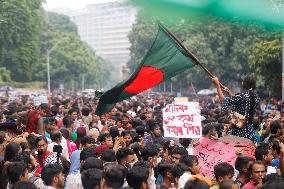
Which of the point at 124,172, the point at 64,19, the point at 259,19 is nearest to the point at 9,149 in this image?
the point at 124,172

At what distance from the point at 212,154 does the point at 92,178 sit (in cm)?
217

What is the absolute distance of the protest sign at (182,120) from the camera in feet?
30.2

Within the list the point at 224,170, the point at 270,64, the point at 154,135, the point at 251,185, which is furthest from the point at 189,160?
the point at 270,64

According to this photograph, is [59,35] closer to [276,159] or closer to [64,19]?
[64,19]

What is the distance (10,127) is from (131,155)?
380cm

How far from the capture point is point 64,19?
119 metres

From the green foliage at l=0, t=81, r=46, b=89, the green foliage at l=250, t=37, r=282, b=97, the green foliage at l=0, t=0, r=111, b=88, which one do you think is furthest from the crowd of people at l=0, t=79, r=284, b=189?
the green foliage at l=0, t=81, r=46, b=89

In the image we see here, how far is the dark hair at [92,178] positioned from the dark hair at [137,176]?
313 millimetres

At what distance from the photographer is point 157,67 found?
9250 mm

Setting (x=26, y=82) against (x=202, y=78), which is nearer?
(x=202, y=78)

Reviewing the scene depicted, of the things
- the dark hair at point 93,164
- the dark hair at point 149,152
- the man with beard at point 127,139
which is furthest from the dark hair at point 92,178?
the man with beard at point 127,139

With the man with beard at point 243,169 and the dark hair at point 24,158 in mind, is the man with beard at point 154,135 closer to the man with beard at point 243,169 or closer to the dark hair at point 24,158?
the dark hair at point 24,158

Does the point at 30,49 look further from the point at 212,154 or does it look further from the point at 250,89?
the point at 212,154

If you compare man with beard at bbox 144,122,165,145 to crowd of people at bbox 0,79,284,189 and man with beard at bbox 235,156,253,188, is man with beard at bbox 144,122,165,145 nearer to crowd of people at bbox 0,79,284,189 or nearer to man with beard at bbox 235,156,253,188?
crowd of people at bbox 0,79,284,189
